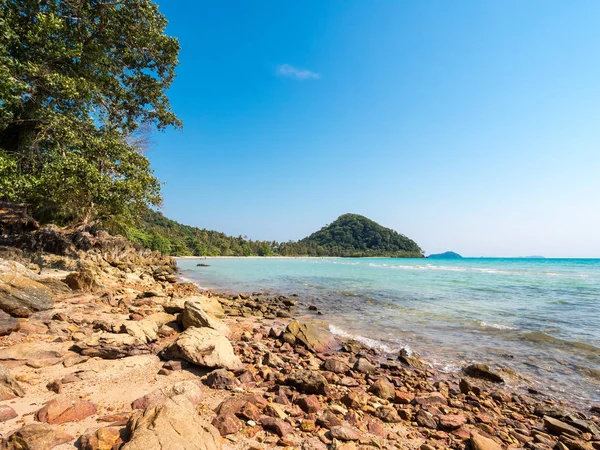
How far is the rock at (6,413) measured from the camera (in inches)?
129

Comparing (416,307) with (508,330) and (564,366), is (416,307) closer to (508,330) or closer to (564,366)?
(508,330)

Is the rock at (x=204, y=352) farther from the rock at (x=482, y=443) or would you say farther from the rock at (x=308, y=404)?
the rock at (x=482, y=443)

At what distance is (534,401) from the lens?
19.2 feet

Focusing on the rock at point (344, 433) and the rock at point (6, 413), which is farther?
the rock at point (344, 433)

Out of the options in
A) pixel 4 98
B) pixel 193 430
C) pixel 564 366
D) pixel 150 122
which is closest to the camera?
pixel 193 430

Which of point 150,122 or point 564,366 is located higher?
point 150,122

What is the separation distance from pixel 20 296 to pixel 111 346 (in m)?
3.48

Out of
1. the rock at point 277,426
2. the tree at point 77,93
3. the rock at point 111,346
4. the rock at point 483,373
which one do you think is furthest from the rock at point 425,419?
the tree at point 77,93

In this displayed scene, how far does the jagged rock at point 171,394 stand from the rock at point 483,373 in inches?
253

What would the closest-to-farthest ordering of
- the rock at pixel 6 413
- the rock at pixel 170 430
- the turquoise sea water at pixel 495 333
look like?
the rock at pixel 170 430, the rock at pixel 6 413, the turquoise sea water at pixel 495 333

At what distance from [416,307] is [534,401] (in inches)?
377

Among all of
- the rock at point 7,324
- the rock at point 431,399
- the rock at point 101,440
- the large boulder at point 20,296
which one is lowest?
the rock at point 431,399

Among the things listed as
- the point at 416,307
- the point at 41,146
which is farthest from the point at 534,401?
the point at 41,146

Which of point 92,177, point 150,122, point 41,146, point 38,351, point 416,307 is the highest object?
point 150,122
